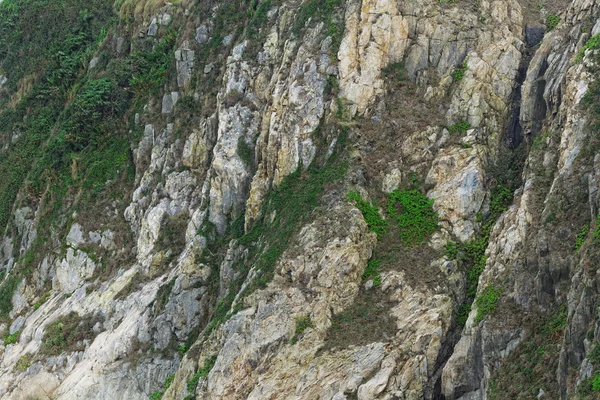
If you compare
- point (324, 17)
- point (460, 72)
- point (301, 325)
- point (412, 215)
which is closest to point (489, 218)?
point (412, 215)

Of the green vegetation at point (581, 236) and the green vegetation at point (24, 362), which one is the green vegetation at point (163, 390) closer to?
the green vegetation at point (24, 362)

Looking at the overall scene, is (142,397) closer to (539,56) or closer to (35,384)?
(35,384)

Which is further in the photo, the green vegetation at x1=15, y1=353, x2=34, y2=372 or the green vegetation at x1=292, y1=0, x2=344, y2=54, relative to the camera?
the green vegetation at x1=15, y1=353, x2=34, y2=372

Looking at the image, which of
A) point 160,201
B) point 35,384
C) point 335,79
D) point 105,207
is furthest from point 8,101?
point 335,79

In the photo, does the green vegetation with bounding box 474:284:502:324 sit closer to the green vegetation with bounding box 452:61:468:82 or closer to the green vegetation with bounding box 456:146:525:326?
the green vegetation with bounding box 456:146:525:326

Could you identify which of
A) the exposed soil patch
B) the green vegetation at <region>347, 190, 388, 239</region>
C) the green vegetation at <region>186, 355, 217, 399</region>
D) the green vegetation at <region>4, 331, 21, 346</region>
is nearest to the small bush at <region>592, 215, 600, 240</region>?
the exposed soil patch

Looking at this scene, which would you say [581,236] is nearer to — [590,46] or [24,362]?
[590,46]
